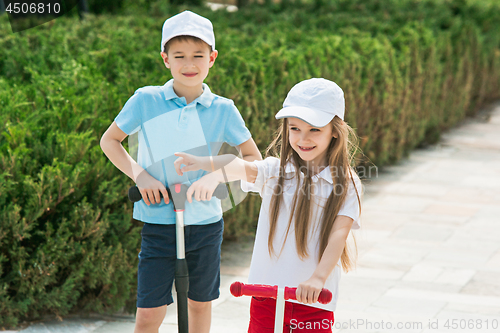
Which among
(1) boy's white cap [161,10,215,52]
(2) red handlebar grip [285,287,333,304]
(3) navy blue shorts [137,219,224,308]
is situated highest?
(1) boy's white cap [161,10,215,52]

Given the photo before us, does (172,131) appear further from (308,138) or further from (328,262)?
(328,262)

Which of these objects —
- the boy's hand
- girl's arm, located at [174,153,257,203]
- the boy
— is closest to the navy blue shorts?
the boy

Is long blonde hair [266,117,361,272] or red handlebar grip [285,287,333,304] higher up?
long blonde hair [266,117,361,272]

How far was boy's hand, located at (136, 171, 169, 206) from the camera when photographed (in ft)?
8.01

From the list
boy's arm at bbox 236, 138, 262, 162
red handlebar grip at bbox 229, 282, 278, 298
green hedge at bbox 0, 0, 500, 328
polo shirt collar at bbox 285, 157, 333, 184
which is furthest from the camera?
green hedge at bbox 0, 0, 500, 328

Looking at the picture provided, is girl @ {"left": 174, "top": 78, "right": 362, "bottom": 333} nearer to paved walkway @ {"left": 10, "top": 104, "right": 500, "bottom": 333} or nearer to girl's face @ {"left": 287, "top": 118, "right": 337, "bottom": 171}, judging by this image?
girl's face @ {"left": 287, "top": 118, "right": 337, "bottom": 171}

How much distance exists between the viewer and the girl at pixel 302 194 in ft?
7.32

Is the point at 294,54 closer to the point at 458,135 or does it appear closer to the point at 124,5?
the point at 458,135

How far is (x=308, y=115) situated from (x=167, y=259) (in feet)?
3.09

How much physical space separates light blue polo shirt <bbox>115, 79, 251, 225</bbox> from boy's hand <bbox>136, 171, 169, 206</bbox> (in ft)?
0.31

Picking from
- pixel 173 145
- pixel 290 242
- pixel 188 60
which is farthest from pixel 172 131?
pixel 290 242

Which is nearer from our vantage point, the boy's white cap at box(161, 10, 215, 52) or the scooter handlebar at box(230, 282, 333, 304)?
the scooter handlebar at box(230, 282, 333, 304)

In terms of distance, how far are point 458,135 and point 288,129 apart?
8.39 m

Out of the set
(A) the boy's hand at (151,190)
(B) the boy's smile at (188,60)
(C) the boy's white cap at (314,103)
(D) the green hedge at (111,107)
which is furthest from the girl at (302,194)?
(D) the green hedge at (111,107)
